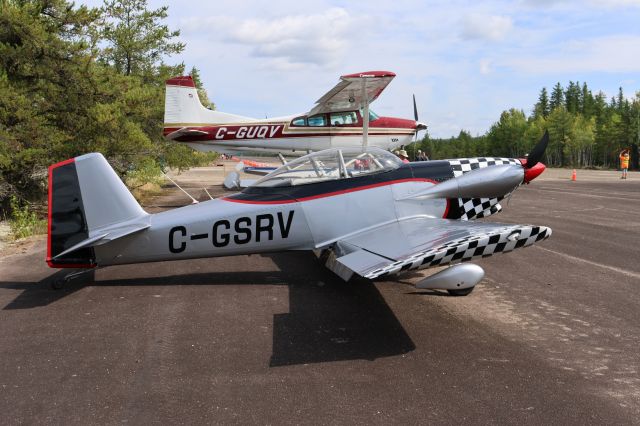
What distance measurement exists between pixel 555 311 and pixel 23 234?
11486mm

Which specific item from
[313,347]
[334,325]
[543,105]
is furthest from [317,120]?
[543,105]

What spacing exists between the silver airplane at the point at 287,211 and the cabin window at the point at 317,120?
10909 millimetres

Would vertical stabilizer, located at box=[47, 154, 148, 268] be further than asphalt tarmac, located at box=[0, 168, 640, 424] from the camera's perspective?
Yes

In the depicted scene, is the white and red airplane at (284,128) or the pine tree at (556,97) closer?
the white and red airplane at (284,128)

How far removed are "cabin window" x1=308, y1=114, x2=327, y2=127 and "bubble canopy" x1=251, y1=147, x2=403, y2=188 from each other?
1091 centimetres

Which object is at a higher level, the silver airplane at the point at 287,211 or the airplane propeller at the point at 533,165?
the airplane propeller at the point at 533,165

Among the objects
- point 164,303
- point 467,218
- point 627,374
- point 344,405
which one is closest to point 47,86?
point 164,303

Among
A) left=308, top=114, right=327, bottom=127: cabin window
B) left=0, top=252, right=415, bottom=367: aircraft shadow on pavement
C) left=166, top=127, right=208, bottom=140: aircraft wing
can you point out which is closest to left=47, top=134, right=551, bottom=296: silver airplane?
left=0, top=252, right=415, bottom=367: aircraft shadow on pavement

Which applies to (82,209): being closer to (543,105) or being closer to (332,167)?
(332,167)

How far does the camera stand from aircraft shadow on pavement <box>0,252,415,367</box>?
499 cm

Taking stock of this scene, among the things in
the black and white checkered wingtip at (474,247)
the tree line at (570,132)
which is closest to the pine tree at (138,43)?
the black and white checkered wingtip at (474,247)

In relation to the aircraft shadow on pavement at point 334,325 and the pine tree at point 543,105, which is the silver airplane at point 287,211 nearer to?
the aircraft shadow on pavement at point 334,325

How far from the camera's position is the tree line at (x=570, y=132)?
8450 centimetres

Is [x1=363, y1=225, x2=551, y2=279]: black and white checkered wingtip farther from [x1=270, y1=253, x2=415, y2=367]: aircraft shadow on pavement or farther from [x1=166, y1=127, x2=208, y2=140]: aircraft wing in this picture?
[x1=166, y1=127, x2=208, y2=140]: aircraft wing
